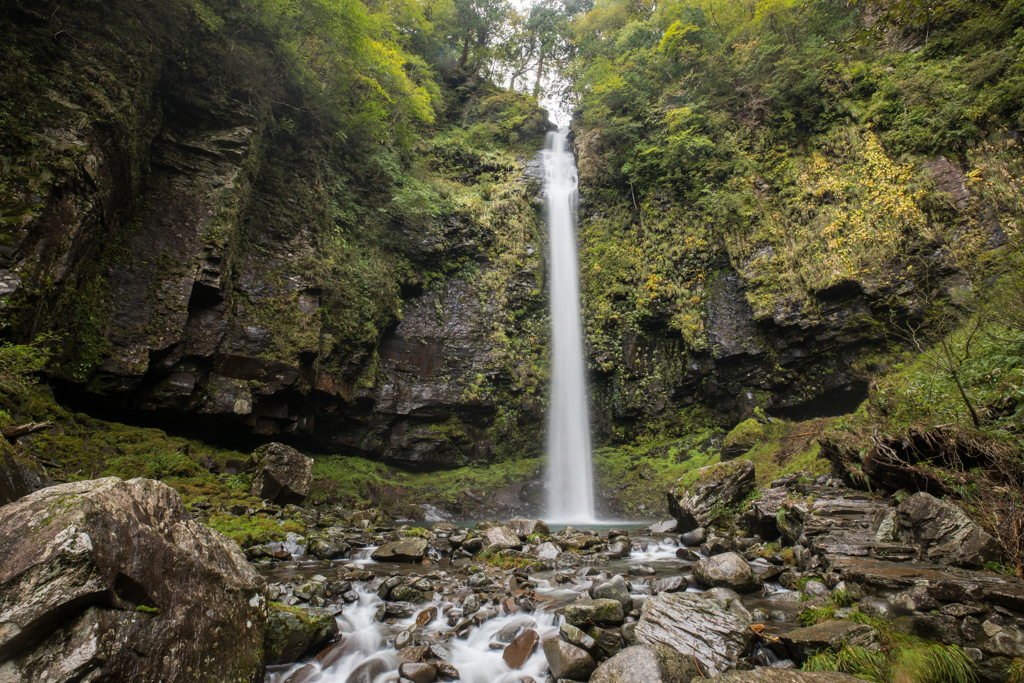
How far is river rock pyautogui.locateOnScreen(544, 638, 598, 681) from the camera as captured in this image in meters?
3.25

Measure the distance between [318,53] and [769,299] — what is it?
49.8ft

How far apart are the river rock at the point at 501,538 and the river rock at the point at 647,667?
13.1 feet

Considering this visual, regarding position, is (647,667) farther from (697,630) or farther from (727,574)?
(727,574)

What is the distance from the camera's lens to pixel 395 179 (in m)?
14.9

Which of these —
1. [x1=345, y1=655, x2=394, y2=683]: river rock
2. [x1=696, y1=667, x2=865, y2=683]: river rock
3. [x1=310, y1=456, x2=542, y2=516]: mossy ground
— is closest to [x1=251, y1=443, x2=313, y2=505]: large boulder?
[x1=310, y1=456, x2=542, y2=516]: mossy ground

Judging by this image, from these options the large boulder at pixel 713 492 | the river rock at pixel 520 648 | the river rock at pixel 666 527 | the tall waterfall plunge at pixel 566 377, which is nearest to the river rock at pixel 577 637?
the river rock at pixel 520 648

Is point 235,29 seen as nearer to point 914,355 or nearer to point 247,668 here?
point 247,668

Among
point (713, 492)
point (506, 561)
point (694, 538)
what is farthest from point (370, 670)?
point (713, 492)

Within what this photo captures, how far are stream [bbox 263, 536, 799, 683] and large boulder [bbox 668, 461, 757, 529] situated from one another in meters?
1.78

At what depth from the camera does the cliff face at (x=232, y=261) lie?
6812mm

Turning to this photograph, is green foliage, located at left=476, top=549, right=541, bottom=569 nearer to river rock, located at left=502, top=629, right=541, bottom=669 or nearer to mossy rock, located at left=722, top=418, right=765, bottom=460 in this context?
river rock, located at left=502, top=629, right=541, bottom=669

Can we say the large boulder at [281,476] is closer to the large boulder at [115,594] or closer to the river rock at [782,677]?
the large boulder at [115,594]

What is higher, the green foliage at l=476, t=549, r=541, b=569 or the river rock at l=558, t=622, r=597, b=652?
the river rock at l=558, t=622, r=597, b=652

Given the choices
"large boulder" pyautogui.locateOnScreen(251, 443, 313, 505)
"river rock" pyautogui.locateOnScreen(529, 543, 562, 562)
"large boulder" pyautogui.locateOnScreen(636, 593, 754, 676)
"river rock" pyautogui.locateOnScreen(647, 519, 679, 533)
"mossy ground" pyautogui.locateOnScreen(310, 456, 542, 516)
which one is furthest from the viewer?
"mossy ground" pyautogui.locateOnScreen(310, 456, 542, 516)
